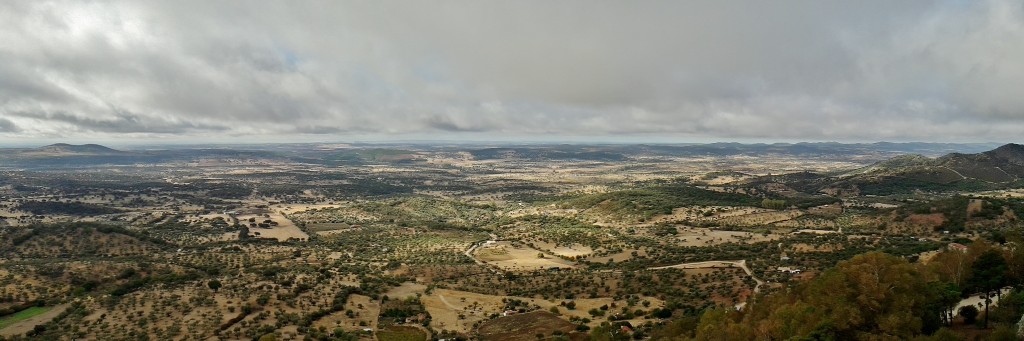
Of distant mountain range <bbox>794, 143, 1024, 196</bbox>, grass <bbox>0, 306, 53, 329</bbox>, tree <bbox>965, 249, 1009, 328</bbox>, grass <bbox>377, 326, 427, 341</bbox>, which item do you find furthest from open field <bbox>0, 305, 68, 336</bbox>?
distant mountain range <bbox>794, 143, 1024, 196</bbox>

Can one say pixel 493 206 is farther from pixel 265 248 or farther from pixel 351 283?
pixel 351 283

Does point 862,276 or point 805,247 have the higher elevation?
point 862,276

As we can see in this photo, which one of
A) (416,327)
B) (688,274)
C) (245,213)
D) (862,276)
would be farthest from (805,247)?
(245,213)

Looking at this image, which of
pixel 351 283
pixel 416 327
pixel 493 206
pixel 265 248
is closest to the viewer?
pixel 416 327

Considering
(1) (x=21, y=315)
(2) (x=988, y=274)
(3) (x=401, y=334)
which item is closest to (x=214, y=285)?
(1) (x=21, y=315)

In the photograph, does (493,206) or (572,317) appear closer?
(572,317)
